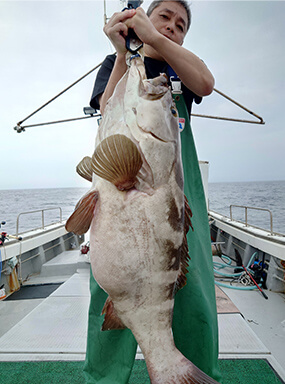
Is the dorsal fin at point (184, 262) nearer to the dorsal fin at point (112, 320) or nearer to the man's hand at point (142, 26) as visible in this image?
the dorsal fin at point (112, 320)

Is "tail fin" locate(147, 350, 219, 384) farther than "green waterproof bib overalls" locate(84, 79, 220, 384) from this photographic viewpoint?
No

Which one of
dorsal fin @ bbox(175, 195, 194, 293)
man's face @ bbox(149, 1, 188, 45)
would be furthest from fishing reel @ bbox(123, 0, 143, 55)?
dorsal fin @ bbox(175, 195, 194, 293)

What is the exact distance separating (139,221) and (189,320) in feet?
3.28

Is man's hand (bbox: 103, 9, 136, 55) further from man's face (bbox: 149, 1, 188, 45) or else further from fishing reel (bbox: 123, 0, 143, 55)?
man's face (bbox: 149, 1, 188, 45)

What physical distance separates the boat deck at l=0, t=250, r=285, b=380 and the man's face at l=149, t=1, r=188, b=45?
117 inches

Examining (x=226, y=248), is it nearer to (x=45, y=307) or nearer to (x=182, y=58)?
(x=45, y=307)

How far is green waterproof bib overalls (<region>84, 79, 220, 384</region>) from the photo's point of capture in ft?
6.37

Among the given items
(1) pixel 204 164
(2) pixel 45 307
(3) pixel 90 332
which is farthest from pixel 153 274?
(1) pixel 204 164

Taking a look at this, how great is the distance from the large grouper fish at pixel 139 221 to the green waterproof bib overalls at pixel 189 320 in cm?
48

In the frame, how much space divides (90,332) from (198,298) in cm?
85

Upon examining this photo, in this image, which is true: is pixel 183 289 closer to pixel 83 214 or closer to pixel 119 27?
pixel 83 214

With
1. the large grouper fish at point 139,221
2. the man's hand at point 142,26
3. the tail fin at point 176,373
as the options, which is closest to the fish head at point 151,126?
the large grouper fish at point 139,221

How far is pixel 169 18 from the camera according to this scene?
1.88m

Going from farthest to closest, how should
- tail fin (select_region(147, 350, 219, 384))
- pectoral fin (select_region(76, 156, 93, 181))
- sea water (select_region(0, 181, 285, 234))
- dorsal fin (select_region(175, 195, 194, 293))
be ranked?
sea water (select_region(0, 181, 285, 234)) → pectoral fin (select_region(76, 156, 93, 181)) → dorsal fin (select_region(175, 195, 194, 293)) → tail fin (select_region(147, 350, 219, 384))
